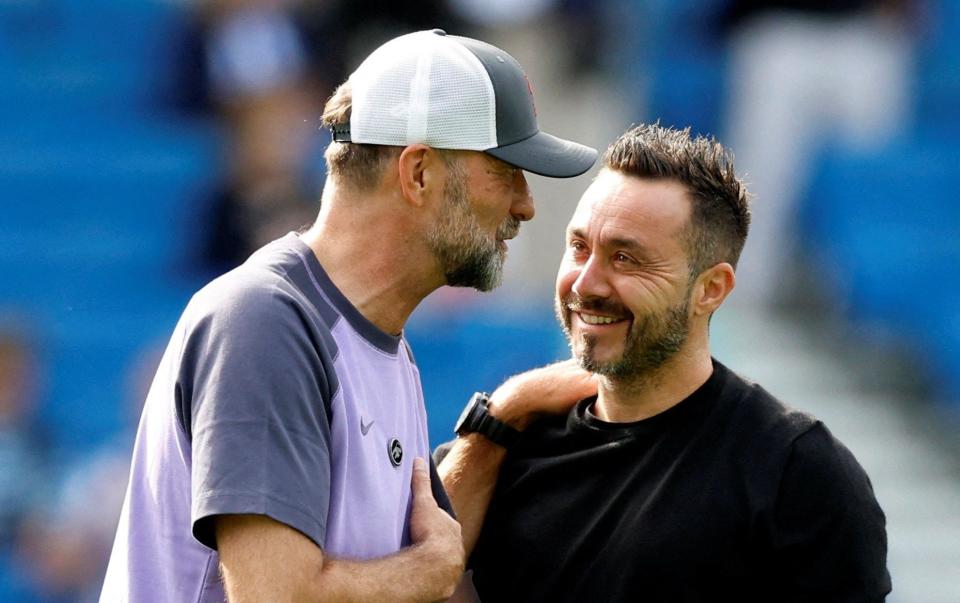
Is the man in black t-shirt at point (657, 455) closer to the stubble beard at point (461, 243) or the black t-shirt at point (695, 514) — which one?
the black t-shirt at point (695, 514)

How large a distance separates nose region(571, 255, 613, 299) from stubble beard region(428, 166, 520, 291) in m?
0.24

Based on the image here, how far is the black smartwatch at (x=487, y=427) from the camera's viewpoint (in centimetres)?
360

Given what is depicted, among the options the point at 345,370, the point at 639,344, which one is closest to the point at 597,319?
the point at 639,344

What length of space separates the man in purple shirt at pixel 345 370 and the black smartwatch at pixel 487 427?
28cm

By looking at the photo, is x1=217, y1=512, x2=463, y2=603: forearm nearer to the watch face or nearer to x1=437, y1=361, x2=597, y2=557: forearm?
x1=437, y1=361, x2=597, y2=557: forearm

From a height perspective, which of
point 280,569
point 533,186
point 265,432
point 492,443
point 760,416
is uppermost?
point 265,432

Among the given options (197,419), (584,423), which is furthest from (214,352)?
(584,423)

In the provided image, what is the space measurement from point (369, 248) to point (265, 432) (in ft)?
1.74

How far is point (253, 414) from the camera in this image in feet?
8.84

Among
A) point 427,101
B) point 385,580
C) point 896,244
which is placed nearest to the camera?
point 385,580

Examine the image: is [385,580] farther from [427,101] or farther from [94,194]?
[94,194]

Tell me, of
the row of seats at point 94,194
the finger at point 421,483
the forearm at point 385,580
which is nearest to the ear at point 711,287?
the finger at point 421,483

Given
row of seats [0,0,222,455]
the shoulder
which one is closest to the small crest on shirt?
the shoulder

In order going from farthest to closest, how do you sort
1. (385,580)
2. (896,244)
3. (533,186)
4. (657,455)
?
(533,186) < (896,244) < (657,455) < (385,580)
